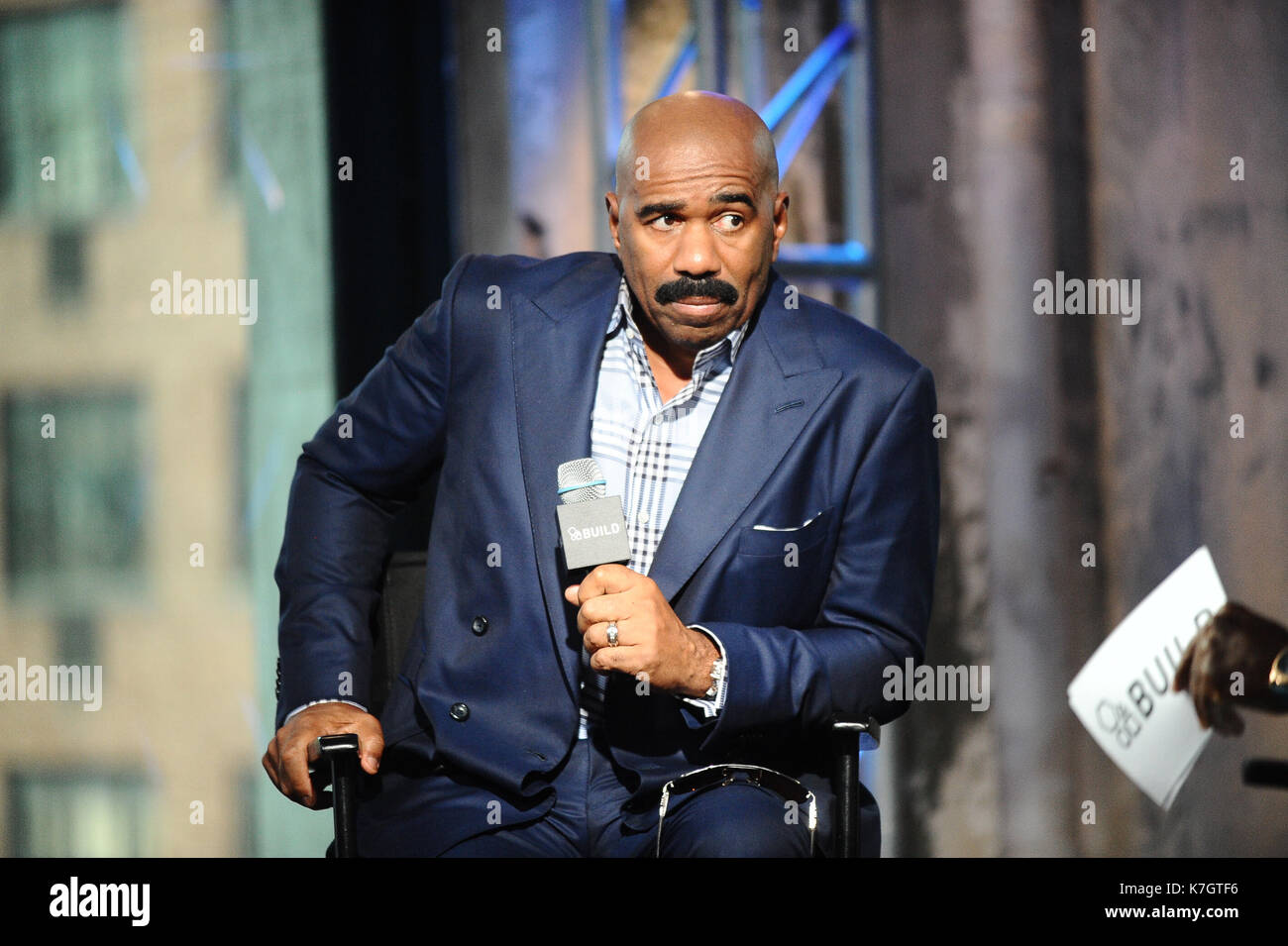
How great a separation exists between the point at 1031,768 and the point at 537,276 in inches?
94.7

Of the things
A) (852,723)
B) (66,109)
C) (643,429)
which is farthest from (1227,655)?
(66,109)

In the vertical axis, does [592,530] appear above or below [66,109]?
below

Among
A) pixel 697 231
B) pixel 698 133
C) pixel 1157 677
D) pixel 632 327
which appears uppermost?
pixel 698 133

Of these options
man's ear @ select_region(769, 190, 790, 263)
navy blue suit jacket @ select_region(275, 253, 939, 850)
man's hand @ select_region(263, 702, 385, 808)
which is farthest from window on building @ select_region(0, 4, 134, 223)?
man's ear @ select_region(769, 190, 790, 263)

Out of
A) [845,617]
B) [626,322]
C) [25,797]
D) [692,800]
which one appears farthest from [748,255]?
[25,797]

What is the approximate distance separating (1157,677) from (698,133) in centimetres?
159

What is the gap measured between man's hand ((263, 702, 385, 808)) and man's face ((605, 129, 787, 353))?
2.77 ft

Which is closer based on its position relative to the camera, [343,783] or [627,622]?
[627,622]

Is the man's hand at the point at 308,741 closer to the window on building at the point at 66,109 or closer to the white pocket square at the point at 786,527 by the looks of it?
the white pocket square at the point at 786,527

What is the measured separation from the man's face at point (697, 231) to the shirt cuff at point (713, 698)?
52cm

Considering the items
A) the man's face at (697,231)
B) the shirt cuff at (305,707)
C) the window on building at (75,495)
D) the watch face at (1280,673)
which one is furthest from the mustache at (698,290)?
the window on building at (75,495)

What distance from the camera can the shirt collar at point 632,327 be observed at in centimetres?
235

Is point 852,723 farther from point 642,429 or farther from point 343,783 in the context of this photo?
point 343,783

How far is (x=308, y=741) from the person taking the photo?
2207mm
